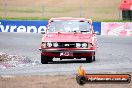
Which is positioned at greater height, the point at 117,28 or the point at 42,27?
the point at 42,27

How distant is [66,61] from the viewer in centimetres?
2069

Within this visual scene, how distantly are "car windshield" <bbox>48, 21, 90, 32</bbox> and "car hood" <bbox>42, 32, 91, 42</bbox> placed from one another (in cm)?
36

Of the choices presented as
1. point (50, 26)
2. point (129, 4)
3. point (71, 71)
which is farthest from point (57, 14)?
point (71, 71)

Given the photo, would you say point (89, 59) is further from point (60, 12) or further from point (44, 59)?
point (60, 12)

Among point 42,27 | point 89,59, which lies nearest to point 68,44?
point 89,59

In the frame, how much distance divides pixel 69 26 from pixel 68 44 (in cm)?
150

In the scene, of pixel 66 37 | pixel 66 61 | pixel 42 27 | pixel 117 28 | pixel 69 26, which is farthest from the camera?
pixel 42 27

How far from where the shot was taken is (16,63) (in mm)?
19688

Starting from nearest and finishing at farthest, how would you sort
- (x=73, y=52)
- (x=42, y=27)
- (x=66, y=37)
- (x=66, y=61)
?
(x=73, y=52) < (x=66, y=37) < (x=66, y=61) < (x=42, y=27)

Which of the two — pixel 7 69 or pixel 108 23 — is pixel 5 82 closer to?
pixel 7 69

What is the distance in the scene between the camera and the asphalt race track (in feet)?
56.0

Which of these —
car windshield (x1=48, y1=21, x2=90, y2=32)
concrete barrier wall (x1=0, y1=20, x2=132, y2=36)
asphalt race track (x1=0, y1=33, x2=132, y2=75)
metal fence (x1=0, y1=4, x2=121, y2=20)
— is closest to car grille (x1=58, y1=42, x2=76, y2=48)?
asphalt race track (x1=0, y1=33, x2=132, y2=75)

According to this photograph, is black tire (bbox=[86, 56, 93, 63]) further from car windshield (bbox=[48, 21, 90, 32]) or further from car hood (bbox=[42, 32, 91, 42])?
car windshield (bbox=[48, 21, 90, 32])

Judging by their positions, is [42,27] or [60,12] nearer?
[42,27]
